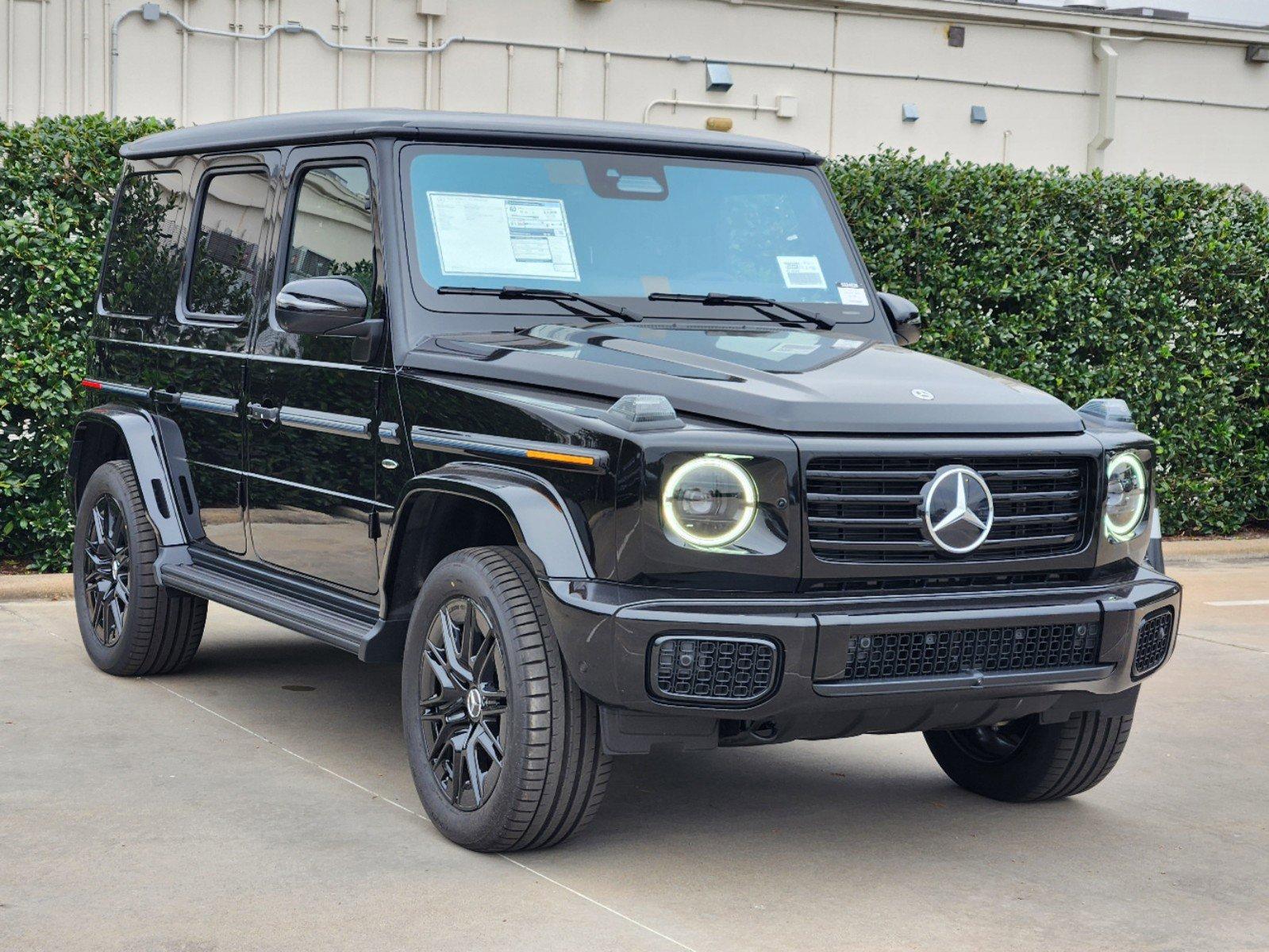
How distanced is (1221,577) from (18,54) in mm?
10323

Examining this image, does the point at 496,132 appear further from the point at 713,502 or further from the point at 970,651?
the point at 970,651

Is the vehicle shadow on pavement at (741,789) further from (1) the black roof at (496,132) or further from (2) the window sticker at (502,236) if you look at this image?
(1) the black roof at (496,132)

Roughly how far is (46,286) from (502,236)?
4096 mm

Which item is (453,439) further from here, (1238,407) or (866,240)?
(1238,407)

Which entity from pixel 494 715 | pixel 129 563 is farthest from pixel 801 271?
pixel 129 563

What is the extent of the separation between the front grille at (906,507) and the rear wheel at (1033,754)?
681 millimetres

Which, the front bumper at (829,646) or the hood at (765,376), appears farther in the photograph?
the hood at (765,376)

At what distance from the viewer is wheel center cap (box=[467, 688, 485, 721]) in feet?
14.2

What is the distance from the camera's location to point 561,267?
16.8 feet

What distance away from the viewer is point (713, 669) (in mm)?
3891

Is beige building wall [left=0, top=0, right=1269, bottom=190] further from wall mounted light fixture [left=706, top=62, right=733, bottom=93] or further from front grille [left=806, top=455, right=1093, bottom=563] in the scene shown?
front grille [left=806, top=455, right=1093, bottom=563]

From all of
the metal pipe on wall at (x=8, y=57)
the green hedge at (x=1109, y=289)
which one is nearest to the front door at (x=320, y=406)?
the green hedge at (x=1109, y=289)

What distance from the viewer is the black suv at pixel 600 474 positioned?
397cm

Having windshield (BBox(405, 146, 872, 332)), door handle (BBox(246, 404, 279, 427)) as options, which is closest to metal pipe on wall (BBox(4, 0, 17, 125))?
door handle (BBox(246, 404, 279, 427))
